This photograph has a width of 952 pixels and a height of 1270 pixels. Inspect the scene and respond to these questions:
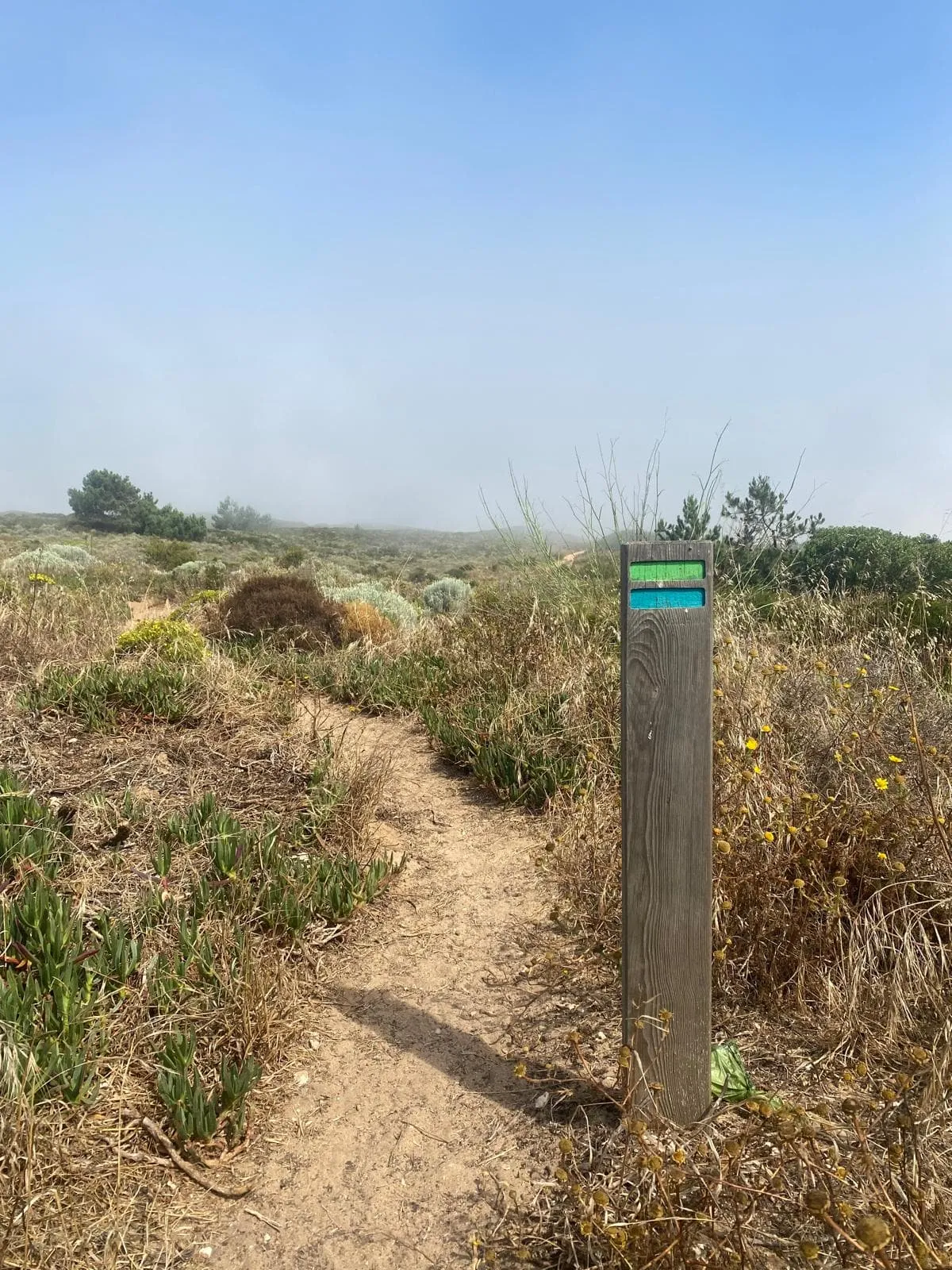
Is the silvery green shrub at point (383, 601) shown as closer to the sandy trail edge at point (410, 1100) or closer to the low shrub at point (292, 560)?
the sandy trail edge at point (410, 1100)

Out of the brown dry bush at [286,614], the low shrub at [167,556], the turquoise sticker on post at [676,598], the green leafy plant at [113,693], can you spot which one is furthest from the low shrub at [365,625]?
the low shrub at [167,556]

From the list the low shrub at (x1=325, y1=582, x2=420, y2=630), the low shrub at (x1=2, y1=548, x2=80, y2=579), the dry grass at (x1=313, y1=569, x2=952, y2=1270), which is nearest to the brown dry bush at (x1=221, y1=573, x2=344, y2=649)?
the low shrub at (x1=325, y1=582, x2=420, y2=630)

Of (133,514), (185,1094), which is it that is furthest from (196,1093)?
(133,514)

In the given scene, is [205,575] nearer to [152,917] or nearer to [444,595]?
[444,595]

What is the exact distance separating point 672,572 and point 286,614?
6.90 metres

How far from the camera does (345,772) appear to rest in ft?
15.0

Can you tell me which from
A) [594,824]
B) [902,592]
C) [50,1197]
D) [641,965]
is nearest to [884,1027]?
[641,965]

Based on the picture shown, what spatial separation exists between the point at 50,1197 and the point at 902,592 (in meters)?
7.43

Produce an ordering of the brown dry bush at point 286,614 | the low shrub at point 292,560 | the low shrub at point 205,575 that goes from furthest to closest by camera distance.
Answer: the low shrub at point 292,560, the low shrub at point 205,575, the brown dry bush at point 286,614

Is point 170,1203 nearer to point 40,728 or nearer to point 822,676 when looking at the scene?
point 40,728

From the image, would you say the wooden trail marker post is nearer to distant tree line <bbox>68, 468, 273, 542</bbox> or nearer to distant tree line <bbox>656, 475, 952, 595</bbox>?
distant tree line <bbox>656, 475, 952, 595</bbox>

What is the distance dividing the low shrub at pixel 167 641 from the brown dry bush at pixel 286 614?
1.55m

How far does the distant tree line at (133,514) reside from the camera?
34688 millimetres

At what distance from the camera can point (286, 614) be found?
8.62 metres
